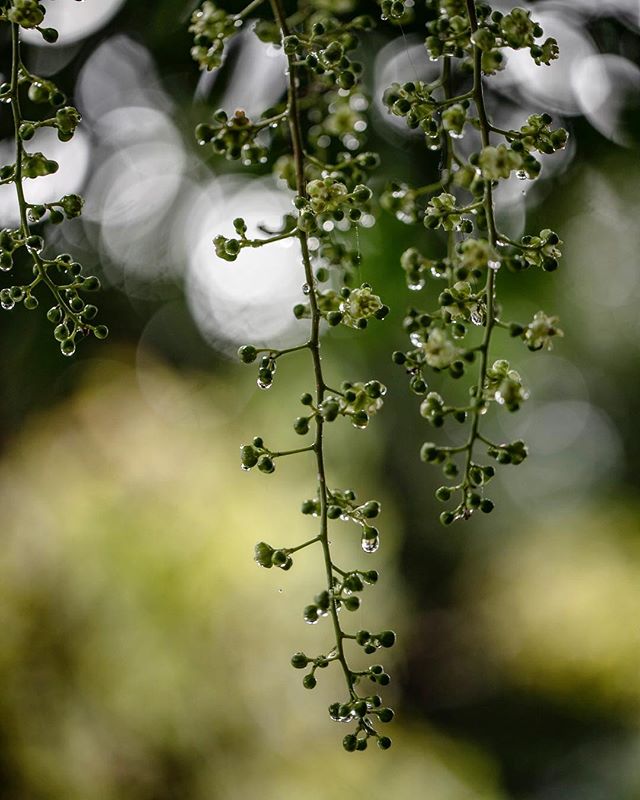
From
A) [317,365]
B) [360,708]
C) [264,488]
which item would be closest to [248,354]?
[317,365]

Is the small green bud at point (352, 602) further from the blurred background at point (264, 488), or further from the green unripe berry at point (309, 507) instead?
the blurred background at point (264, 488)

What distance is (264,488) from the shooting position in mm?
2268

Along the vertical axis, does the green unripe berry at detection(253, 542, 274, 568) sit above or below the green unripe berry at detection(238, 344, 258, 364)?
below

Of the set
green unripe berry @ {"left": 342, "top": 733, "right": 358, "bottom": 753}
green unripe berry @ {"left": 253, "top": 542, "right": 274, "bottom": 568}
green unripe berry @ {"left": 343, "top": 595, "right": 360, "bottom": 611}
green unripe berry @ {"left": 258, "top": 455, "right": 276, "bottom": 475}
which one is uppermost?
green unripe berry @ {"left": 258, "top": 455, "right": 276, "bottom": 475}

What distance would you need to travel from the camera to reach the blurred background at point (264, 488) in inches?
38.3

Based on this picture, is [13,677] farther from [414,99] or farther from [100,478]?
[414,99]

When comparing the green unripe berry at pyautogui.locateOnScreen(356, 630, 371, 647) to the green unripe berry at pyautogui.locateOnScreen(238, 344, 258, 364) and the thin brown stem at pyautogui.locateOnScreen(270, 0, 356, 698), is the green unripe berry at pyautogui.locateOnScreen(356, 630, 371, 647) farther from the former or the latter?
the green unripe berry at pyautogui.locateOnScreen(238, 344, 258, 364)

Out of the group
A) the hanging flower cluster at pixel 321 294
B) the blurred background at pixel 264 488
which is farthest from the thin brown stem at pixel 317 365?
the blurred background at pixel 264 488

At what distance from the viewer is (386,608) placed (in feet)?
8.10

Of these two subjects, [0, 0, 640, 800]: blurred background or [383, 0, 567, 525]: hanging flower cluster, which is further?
[0, 0, 640, 800]: blurred background

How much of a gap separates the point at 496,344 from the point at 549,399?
112 cm

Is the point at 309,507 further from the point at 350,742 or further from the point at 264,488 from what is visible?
the point at 264,488

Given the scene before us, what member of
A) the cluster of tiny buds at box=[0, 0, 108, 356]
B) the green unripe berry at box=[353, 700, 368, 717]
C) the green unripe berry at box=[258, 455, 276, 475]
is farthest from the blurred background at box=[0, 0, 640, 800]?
the green unripe berry at box=[353, 700, 368, 717]

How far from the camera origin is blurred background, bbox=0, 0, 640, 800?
97cm
